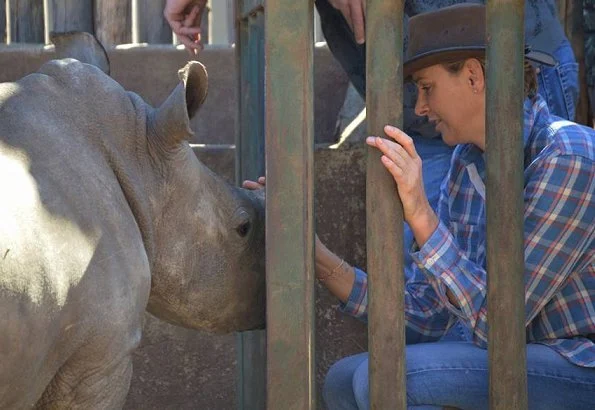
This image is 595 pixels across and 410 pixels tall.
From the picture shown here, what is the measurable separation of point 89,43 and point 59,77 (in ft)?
1.10

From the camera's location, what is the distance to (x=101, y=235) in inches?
122

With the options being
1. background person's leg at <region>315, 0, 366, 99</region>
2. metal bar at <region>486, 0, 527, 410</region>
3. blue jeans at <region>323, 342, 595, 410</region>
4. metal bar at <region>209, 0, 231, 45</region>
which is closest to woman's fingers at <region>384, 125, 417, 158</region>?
metal bar at <region>486, 0, 527, 410</region>

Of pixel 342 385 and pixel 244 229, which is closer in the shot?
pixel 244 229

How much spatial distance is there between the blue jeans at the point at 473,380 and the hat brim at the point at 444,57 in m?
0.79

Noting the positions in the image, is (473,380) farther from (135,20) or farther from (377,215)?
(135,20)

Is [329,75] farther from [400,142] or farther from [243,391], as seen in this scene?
[400,142]

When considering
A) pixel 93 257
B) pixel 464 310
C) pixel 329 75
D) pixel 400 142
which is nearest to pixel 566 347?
pixel 464 310

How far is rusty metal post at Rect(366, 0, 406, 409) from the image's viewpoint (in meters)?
3.31

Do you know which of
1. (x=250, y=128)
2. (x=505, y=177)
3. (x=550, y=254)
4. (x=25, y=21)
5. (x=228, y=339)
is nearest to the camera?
(x=505, y=177)

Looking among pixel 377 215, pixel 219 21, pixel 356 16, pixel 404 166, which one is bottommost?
pixel 377 215

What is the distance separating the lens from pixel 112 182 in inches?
128

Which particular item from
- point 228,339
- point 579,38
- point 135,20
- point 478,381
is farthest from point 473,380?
point 135,20

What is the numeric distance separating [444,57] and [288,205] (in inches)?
29.0

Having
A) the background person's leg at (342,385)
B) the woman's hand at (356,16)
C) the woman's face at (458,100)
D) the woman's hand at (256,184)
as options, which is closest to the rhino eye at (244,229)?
the woman's hand at (256,184)
